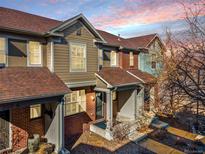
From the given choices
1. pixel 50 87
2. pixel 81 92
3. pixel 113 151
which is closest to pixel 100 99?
pixel 81 92

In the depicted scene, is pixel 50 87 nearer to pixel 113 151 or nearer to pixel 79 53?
pixel 79 53

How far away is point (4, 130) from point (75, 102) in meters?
5.47

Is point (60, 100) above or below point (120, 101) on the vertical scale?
above

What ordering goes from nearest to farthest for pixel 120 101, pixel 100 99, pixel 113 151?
pixel 113 151, pixel 100 99, pixel 120 101

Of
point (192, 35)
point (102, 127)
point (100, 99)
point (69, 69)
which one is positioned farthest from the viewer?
point (100, 99)

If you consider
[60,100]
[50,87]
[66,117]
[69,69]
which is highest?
[69,69]

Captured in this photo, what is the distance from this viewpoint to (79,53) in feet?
45.5

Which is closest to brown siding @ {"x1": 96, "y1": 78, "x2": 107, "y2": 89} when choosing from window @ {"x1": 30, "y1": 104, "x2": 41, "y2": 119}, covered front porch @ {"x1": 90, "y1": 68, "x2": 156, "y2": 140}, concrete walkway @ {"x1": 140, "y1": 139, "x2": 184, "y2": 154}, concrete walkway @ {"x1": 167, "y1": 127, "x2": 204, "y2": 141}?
covered front porch @ {"x1": 90, "y1": 68, "x2": 156, "y2": 140}

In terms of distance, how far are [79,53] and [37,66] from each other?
11.0 ft

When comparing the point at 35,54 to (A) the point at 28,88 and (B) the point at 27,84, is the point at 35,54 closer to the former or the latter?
(B) the point at 27,84

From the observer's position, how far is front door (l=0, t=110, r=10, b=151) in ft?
32.9

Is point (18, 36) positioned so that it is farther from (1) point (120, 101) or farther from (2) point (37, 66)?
(1) point (120, 101)

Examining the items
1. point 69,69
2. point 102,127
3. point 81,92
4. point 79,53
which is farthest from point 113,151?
→ point 79,53

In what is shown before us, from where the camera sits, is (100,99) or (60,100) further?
(100,99)
